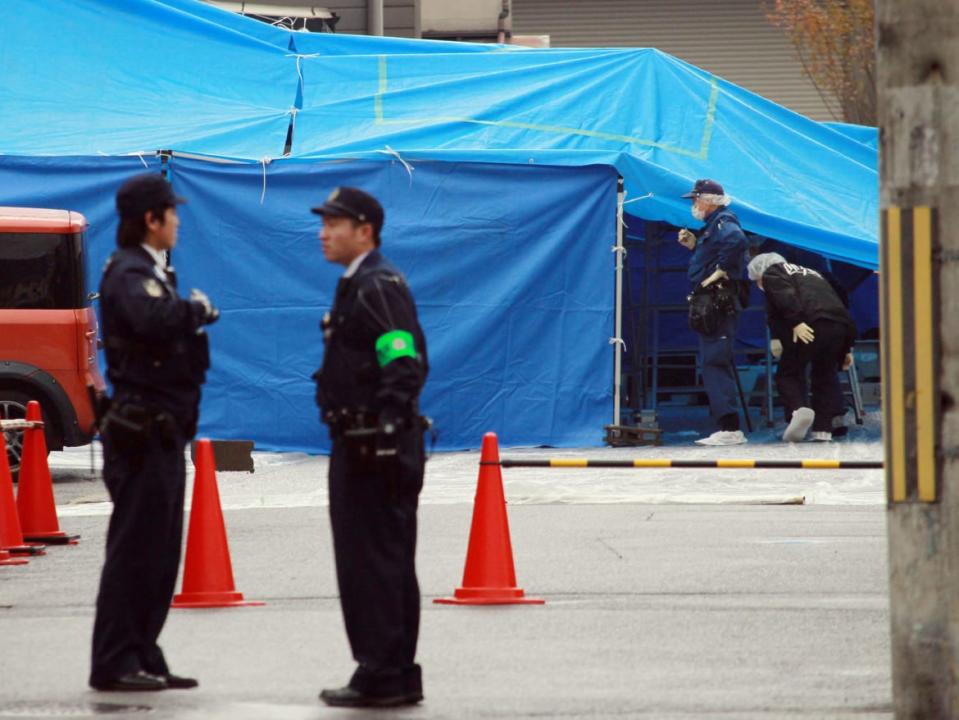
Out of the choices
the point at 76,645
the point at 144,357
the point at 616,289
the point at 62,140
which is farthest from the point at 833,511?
the point at 62,140

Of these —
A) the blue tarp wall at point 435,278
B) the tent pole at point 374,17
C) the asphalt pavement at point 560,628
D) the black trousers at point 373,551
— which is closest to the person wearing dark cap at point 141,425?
the asphalt pavement at point 560,628

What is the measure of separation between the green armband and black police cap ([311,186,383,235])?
423 millimetres

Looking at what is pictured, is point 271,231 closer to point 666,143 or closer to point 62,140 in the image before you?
point 62,140

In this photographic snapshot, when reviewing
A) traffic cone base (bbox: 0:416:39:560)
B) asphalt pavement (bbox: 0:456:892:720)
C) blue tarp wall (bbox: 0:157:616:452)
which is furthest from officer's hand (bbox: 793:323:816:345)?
traffic cone base (bbox: 0:416:39:560)

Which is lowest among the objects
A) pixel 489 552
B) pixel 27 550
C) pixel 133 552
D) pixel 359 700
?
pixel 359 700

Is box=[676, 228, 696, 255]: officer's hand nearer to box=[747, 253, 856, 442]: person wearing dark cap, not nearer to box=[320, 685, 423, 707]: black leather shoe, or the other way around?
box=[747, 253, 856, 442]: person wearing dark cap

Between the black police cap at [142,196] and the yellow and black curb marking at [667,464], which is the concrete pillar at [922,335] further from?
the yellow and black curb marking at [667,464]

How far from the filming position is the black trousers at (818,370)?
18.2 metres

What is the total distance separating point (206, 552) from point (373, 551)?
8.85 ft

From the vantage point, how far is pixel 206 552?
908cm

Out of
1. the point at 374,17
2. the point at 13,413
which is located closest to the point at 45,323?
the point at 13,413

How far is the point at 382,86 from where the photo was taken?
19.9m

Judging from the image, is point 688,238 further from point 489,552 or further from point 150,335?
point 150,335

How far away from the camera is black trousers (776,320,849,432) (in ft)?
59.7
